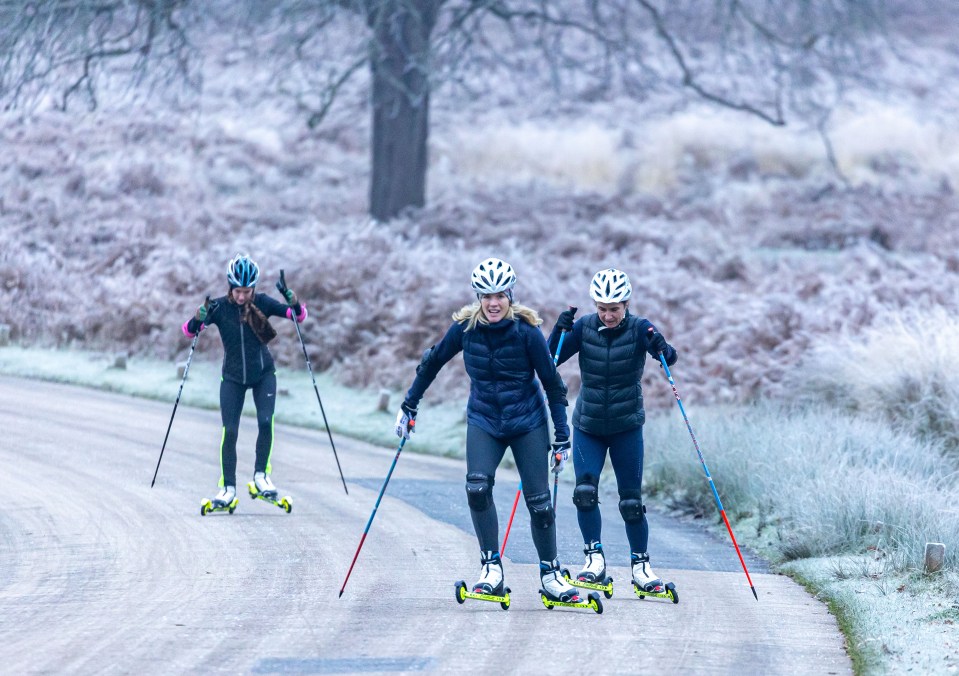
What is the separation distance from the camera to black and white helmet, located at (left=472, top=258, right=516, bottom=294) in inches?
323

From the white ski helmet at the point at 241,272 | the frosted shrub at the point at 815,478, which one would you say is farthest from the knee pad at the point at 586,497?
the white ski helmet at the point at 241,272

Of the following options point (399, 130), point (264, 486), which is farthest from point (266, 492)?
point (399, 130)

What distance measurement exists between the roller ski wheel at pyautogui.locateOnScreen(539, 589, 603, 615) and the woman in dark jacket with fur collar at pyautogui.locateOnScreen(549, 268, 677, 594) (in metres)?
0.33

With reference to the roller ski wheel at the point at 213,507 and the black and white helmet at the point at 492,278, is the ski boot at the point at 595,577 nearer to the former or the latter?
the black and white helmet at the point at 492,278

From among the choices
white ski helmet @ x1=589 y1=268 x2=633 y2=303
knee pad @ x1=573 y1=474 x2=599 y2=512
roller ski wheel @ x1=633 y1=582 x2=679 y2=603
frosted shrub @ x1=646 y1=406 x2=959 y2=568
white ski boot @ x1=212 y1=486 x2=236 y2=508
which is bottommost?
white ski boot @ x1=212 y1=486 x2=236 y2=508

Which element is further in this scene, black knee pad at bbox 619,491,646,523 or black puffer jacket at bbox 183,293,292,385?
black puffer jacket at bbox 183,293,292,385

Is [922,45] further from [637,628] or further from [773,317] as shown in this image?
[637,628]

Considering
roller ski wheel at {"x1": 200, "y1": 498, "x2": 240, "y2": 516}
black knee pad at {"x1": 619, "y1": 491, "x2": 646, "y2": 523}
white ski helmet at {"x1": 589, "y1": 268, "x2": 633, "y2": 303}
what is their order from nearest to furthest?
white ski helmet at {"x1": 589, "y1": 268, "x2": 633, "y2": 303} → black knee pad at {"x1": 619, "y1": 491, "x2": 646, "y2": 523} → roller ski wheel at {"x1": 200, "y1": 498, "x2": 240, "y2": 516}

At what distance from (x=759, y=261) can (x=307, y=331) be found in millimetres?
8108

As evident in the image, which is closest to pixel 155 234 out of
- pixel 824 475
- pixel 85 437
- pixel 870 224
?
pixel 85 437

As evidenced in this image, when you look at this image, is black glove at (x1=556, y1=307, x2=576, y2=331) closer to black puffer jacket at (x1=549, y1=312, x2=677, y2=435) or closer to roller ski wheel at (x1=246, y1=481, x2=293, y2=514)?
black puffer jacket at (x1=549, y1=312, x2=677, y2=435)

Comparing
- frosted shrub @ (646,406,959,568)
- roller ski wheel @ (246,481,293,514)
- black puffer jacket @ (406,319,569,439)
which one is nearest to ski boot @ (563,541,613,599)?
black puffer jacket @ (406,319,569,439)

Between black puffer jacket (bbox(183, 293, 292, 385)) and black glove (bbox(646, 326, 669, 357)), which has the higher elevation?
black glove (bbox(646, 326, 669, 357))

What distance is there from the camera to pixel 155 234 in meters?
23.5
